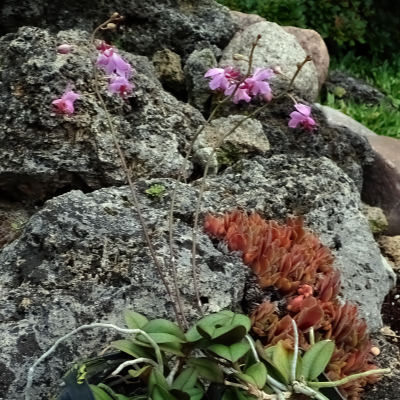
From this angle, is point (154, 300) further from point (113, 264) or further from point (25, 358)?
point (25, 358)

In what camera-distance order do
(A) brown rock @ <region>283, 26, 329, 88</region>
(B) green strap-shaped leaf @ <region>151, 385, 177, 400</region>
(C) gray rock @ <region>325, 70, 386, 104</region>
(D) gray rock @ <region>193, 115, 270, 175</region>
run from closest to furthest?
(B) green strap-shaped leaf @ <region>151, 385, 177, 400</region>
(D) gray rock @ <region>193, 115, 270, 175</region>
(A) brown rock @ <region>283, 26, 329, 88</region>
(C) gray rock @ <region>325, 70, 386, 104</region>

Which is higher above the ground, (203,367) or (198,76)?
(203,367)

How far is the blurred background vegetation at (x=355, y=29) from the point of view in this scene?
645 centimetres

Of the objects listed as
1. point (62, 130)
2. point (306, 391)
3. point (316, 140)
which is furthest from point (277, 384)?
point (316, 140)

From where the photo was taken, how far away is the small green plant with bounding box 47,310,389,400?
1608 mm

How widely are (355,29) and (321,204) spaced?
4.88 m

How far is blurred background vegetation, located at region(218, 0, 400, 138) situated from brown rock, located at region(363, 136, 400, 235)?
1884 millimetres

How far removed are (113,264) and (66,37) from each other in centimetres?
117

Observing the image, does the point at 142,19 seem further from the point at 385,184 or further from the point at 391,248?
the point at 391,248

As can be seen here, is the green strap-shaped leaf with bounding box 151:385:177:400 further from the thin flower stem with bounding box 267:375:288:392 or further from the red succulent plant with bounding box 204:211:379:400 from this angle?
the red succulent plant with bounding box 204:211:379:400

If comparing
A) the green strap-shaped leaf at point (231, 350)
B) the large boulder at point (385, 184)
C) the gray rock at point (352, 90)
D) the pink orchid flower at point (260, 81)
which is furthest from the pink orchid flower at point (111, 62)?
the gray rock at point (352, 90)

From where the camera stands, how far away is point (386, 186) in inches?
145

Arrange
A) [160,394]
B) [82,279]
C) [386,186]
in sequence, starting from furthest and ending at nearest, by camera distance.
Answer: [386,186] < [82,279] < [160,394]

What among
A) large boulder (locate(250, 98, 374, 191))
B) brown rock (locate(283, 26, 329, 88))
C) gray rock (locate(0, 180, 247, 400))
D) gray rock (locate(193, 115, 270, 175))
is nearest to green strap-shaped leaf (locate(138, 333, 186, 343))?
gray rock (locate(0, 180, 247, 400))
